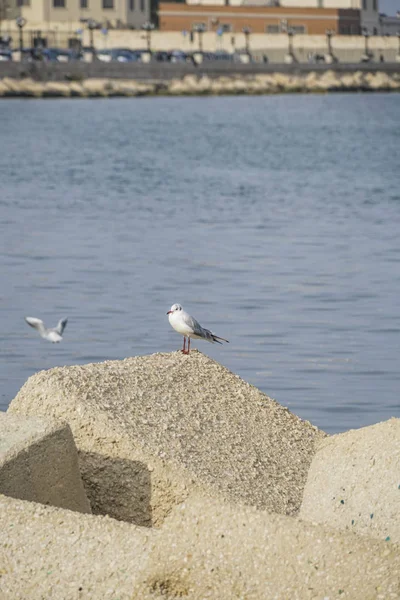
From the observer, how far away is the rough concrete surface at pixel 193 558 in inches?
215

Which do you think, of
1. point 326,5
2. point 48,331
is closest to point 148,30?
point 326,5

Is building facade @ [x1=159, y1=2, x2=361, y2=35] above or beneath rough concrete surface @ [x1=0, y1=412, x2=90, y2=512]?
beneath

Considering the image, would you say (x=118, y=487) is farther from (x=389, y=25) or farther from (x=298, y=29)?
(x=389, y=25)

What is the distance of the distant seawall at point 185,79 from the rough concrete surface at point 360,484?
342 ft

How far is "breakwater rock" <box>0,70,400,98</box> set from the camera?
11219 centimetres

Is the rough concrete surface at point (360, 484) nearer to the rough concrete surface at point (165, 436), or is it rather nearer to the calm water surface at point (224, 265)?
the rough concrete surface at point (165, 436)

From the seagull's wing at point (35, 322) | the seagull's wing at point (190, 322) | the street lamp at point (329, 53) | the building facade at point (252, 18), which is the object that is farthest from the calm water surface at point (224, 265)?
the building facade at point (252, 18)

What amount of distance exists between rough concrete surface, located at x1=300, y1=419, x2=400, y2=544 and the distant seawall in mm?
104137

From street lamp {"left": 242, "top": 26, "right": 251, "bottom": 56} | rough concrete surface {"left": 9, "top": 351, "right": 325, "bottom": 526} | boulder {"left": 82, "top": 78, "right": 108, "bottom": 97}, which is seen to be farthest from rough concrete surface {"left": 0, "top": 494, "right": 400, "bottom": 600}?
street lamp {"left": 242, "top": 26, "right": 251, "bottom": 56}

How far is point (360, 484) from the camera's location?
619 cm

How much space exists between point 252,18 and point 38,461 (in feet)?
471

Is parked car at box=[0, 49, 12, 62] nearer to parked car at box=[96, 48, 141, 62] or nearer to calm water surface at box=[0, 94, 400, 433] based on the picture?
parked car at box=[96, 48, 141, 62]

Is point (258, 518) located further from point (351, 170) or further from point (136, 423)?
point (351, 170)

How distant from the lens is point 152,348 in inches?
559
